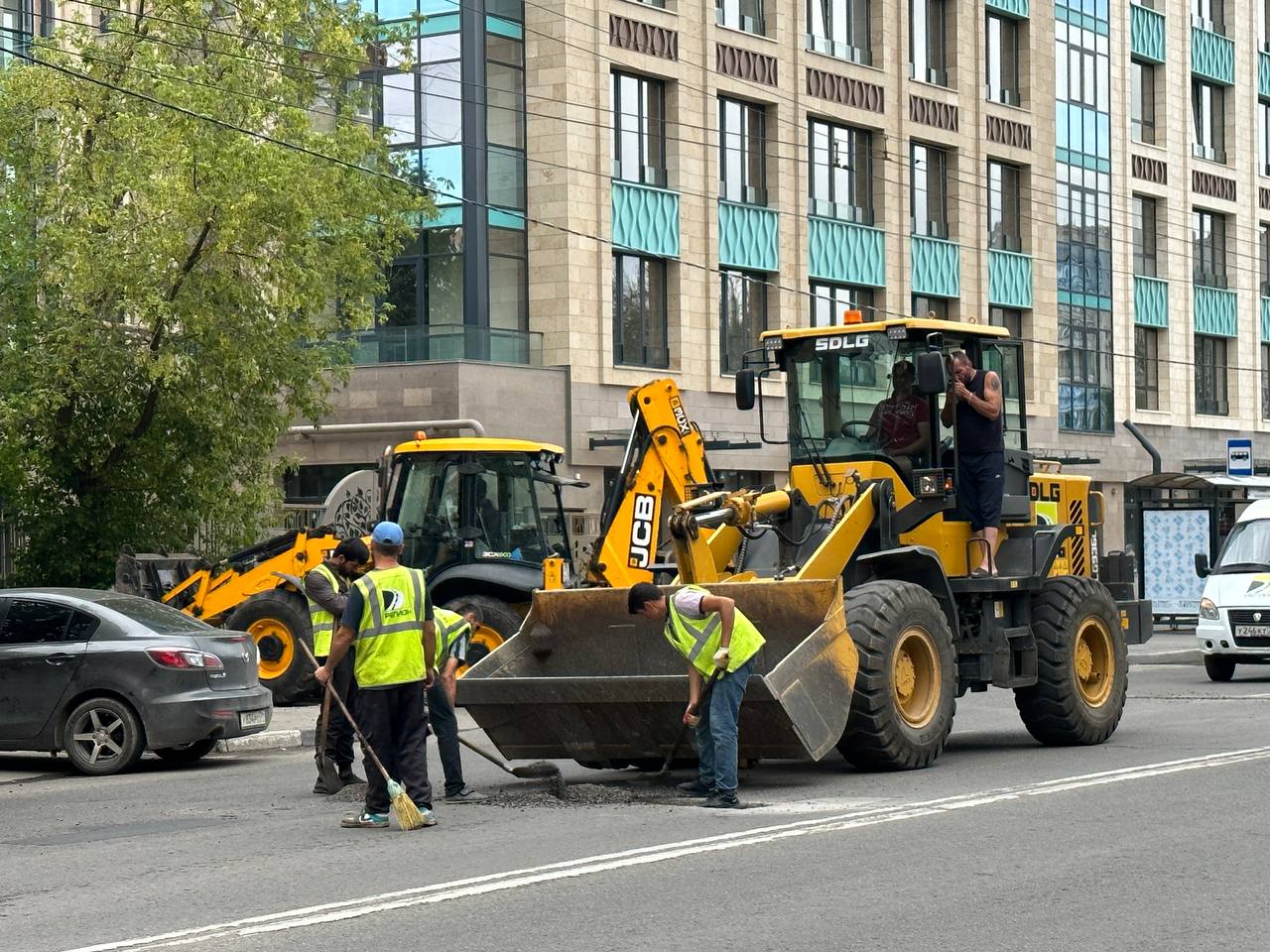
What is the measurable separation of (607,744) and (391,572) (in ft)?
8.06

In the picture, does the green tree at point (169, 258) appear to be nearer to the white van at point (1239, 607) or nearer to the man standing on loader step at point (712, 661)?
the white van at point (1239, 607)

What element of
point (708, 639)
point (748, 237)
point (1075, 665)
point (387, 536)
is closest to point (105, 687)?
point (387, 536)

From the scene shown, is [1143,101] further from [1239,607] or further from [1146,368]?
[1239,607]

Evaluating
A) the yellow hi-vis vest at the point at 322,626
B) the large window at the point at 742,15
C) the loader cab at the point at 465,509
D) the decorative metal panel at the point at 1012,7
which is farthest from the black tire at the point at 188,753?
the decorative metal panel at the point at 1012,7

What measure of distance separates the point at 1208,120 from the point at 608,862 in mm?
50393

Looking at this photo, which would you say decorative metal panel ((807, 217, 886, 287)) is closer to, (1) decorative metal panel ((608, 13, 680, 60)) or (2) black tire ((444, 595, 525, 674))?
(1) decorative metal panel ((608, 13, 680, 60))

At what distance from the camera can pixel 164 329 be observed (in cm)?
2412

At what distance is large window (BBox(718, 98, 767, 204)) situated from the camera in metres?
39.3

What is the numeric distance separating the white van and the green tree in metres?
10.9

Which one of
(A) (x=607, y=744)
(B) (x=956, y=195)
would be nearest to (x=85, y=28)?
(A) (x=607, y=744)

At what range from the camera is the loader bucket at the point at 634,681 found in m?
12.9

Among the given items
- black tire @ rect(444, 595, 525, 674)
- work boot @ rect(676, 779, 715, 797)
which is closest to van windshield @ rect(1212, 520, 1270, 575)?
black tire @ rect(444, 595, 525, 674)

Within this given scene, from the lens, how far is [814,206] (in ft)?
137

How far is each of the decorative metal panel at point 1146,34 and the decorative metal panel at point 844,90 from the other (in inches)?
487
